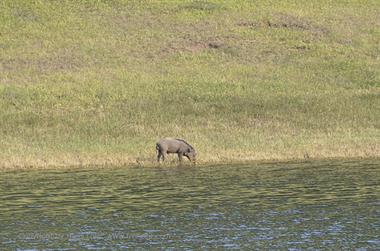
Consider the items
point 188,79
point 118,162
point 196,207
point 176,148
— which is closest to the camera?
point 196,207

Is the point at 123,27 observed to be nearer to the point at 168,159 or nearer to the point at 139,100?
the point at 139,100

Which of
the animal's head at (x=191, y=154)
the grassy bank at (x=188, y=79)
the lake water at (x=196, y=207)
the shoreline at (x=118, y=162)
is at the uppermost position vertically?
the grassy bank at (x=188, y=79)

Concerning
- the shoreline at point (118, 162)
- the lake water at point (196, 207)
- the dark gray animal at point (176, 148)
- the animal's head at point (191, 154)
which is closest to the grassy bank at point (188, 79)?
the shoreline at point (118, 162)

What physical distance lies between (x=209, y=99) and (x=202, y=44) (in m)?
19.2

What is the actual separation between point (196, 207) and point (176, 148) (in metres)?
13.4

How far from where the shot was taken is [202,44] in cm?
7912

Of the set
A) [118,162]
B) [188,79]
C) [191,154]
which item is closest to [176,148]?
[191,154]

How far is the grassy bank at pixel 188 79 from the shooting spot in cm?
4834

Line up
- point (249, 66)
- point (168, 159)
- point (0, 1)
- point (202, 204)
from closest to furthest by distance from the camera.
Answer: point (202, 204)
point (168, 159)
point (249, 66)
point (0, 1)

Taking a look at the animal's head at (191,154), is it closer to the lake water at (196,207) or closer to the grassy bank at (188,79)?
the grassy bank at (188,79)

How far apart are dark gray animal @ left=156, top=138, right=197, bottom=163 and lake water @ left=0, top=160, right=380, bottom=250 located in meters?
1.07

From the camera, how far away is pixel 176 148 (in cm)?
4581

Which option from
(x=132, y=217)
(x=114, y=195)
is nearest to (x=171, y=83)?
(x=114, y=195)

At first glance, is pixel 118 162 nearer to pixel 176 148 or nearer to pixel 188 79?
pixel 176 148
